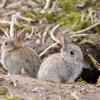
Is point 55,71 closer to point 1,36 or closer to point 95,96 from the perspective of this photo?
point 95,96

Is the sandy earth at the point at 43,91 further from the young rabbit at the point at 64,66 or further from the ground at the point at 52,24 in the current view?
the young rabbit at the point at 64,66

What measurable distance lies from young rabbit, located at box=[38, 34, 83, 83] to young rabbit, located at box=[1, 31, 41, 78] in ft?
1.97

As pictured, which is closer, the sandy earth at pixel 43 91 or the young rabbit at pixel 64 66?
the sandy earth at pixel 43 91

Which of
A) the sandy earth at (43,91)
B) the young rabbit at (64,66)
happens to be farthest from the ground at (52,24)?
the young rabbit at (64,66)

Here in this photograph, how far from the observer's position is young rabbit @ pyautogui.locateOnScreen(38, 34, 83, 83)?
587cm

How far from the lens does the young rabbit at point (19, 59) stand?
651 cm

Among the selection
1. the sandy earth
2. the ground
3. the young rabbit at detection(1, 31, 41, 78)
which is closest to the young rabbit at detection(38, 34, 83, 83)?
the ground

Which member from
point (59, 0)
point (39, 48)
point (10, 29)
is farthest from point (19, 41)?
point (59, 0)

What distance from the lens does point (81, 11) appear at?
944 centimetres

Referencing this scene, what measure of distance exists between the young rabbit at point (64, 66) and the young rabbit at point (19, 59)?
600 mm

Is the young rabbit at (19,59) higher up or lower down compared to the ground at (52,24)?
lower down

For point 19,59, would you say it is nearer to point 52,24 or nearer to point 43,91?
point 43,91

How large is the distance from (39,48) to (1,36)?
1231mm

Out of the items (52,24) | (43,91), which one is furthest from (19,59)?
(52,24)
